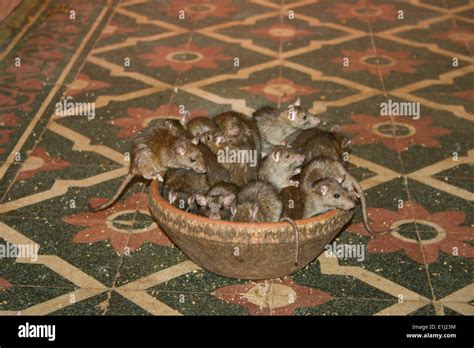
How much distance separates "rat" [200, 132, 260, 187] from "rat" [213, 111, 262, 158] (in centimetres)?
3

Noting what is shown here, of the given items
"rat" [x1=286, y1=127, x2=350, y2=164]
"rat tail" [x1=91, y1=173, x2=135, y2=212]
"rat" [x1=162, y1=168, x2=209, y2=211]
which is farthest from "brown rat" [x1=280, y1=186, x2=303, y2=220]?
"rat tail" [x1=91, y1=173, x2=135, y2=212]

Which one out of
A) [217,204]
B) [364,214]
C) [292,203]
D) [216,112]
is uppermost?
[217,204]

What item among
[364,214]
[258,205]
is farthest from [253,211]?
[364,214]

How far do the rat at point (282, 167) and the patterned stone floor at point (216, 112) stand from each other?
18.4 inches

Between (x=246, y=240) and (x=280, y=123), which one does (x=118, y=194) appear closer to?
(x=280, y=123)

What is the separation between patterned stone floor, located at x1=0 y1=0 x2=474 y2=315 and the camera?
3992 millimetres

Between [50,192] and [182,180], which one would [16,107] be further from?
[182,180]

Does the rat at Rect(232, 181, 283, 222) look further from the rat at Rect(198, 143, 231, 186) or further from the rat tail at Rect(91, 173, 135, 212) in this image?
the rat tail at Rect(91, 173, 135, 212)

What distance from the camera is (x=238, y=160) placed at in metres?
4.16

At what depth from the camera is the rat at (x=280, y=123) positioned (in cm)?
474

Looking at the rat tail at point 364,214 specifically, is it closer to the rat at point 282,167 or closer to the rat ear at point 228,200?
the rat at point 282,167

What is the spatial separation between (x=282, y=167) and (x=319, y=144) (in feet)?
1.03

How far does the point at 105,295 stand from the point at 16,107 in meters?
2.48

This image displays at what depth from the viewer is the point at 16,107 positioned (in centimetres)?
598
